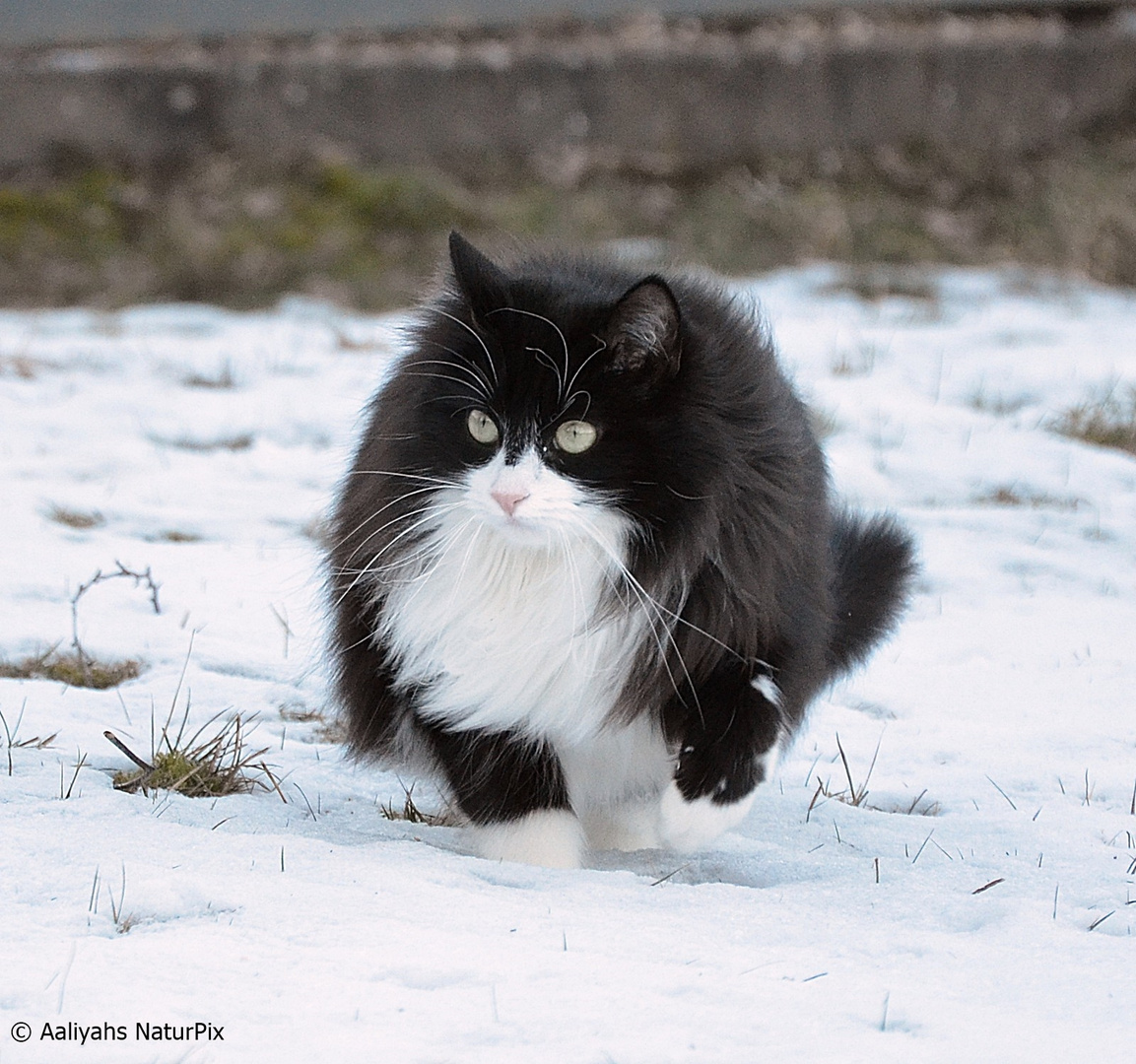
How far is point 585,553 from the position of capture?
80.4 inches

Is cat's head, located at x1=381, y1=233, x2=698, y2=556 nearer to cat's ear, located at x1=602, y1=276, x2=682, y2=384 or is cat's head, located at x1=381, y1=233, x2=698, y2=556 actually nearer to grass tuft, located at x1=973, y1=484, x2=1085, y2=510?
cat's ear, located at x1=602, y1=276, x2=682, y2=384

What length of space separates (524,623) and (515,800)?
29cm

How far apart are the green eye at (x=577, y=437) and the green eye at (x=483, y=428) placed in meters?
0.10

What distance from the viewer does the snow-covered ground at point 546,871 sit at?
5.07 ft

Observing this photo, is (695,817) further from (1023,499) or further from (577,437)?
(1023,499)

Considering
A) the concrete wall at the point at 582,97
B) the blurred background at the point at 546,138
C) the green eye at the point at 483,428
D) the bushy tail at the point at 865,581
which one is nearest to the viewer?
the green eye at the point at 483,428

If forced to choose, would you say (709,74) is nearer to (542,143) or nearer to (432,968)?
(542,143)

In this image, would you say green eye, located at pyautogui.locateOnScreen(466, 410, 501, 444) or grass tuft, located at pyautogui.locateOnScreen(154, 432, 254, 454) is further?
grass tuft, located at pyautogui.locateOnScreen(154, 432, 254, 454)

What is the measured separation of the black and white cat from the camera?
6.55 ft

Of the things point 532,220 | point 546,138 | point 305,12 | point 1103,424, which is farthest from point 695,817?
point 305,12

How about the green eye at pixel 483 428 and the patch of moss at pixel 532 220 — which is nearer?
the green eye at pixel 483 428

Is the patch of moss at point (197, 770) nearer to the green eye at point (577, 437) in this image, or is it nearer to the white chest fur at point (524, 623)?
the white chest fur at point (524, 623)

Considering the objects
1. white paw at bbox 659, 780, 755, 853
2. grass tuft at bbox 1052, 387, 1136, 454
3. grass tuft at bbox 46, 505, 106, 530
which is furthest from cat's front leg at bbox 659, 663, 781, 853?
grass tuft at bbox 1052, 387, 1136, 454

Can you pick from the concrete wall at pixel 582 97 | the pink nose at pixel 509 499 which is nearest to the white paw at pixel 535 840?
the pink nose at pixel 509 499
